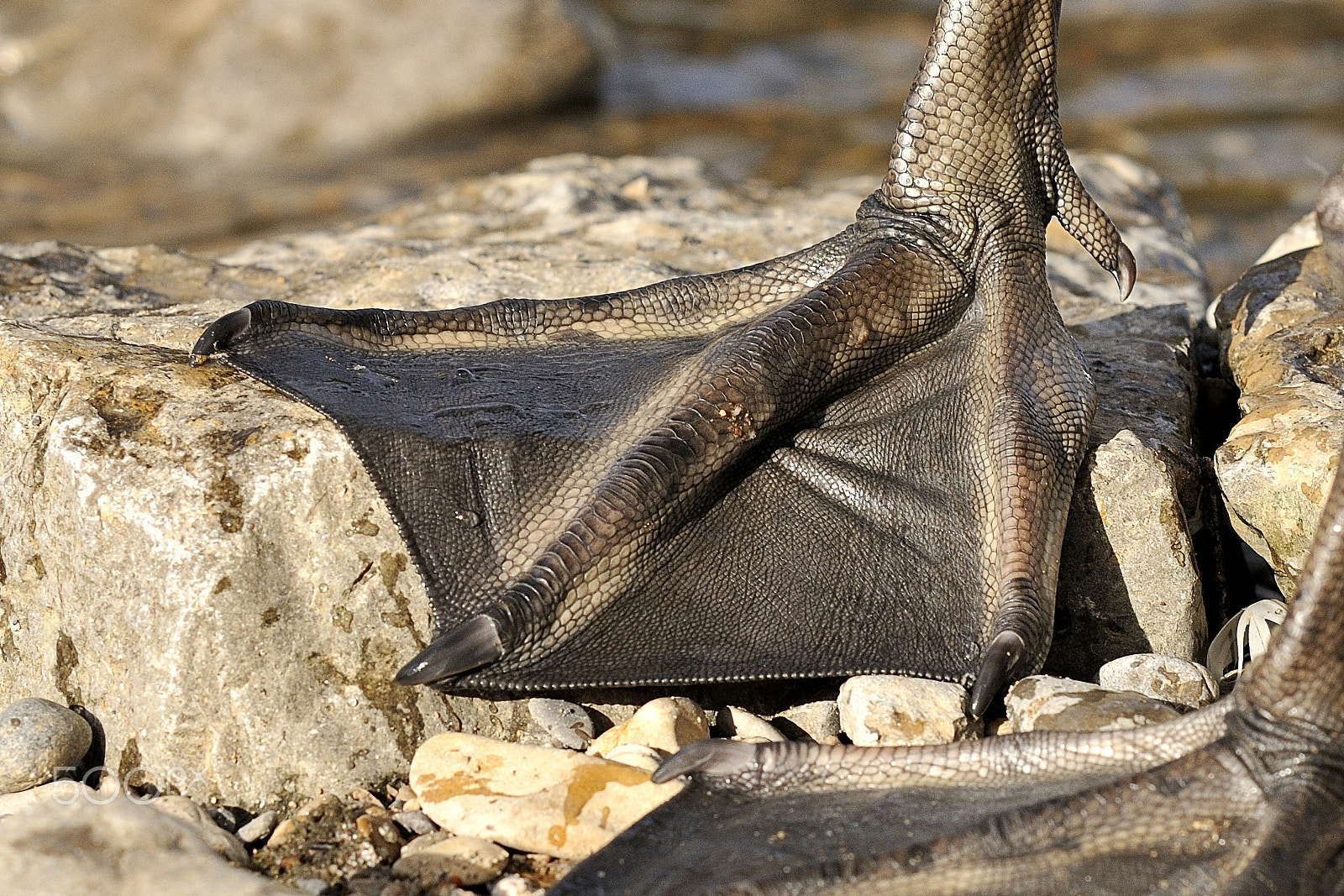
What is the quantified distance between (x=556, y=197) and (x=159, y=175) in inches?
204

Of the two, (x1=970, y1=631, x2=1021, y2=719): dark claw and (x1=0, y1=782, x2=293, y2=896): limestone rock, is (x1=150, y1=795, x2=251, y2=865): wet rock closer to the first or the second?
(x1=0, y1=782, x2=293, y2=896): limestone rock

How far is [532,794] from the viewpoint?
109 inches

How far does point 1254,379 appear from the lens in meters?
3.90

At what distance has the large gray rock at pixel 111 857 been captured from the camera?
230 cm

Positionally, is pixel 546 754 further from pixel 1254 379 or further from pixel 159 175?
pixel 159 175

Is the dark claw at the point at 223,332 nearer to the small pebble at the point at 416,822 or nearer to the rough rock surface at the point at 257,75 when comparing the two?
the small pebble at the point at 416,822

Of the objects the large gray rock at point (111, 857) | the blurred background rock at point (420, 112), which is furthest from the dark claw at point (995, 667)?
the blurred background rock at point (420, 112)

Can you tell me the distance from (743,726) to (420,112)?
8179 millimetres

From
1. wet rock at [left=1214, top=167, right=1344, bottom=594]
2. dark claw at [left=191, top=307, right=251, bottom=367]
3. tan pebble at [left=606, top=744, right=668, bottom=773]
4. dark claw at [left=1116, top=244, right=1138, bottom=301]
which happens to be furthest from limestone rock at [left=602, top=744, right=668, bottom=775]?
dark claw at [left=1116, top=244, right=1138, bottom=301]

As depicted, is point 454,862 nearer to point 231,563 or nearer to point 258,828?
point 258,828

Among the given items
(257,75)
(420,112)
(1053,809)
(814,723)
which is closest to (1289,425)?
(814,723)

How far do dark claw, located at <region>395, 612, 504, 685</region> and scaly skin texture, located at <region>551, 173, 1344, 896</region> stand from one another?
417 millimetres

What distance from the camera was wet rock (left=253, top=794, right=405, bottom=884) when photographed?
274 cm

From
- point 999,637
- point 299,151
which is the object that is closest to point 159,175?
point 299,151
